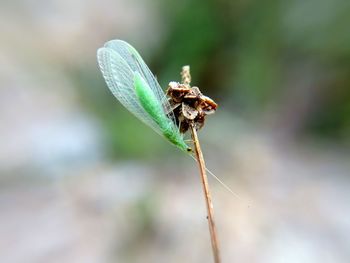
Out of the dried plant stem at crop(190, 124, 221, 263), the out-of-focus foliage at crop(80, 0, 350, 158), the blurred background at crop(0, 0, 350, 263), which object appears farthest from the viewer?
the out-of-focus foliage at crop(80, 0, 350, 158)

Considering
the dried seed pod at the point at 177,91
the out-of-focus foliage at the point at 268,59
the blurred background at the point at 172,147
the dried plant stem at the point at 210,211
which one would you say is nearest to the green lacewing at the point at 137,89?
the dried seed pod at the point at 177,91

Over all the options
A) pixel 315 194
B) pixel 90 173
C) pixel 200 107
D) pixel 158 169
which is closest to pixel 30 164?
pixel 90 173

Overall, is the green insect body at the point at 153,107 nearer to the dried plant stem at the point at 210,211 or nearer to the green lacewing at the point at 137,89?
the green lacewing at the point at 137,89

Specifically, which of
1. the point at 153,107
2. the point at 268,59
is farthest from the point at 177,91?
the point at 268,59

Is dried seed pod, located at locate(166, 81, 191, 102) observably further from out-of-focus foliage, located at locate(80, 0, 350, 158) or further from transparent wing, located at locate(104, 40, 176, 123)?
out-of-focus foliage, located at locate(80, 0, 350, 158)

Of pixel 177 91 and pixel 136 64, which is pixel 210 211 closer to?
pixel 177 91

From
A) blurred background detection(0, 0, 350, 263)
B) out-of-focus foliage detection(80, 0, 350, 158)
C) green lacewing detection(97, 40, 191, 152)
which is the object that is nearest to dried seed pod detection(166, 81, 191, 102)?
green lacewing detection(97, 40, 191, 152)

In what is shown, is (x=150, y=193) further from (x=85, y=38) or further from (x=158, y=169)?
(x=85, y=38)
